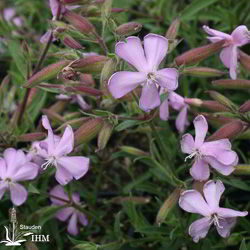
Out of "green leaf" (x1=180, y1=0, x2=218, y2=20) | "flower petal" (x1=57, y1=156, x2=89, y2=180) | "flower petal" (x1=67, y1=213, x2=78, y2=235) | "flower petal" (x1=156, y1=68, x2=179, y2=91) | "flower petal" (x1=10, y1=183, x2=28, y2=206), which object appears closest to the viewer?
"flower petal" (x1=156, y1=68, x2=179, y2=91)

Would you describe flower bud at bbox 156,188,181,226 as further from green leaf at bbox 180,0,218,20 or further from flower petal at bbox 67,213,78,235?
green leaf at bbox 180,0,218,20

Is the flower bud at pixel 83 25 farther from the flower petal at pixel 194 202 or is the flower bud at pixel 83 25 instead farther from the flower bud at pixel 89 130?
the flower petal at pixel 194 202

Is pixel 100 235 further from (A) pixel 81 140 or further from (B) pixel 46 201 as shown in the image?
(A) pixel 81 140

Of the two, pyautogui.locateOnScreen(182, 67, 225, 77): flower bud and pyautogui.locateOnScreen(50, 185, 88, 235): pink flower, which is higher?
pyautogui.locateOnScreen(182, 67, 225, 77): flower bud

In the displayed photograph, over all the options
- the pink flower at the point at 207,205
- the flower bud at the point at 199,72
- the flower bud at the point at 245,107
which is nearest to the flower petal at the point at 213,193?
the pink flower at the point at 207,205

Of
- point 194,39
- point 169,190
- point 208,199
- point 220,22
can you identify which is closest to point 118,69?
point 208,199

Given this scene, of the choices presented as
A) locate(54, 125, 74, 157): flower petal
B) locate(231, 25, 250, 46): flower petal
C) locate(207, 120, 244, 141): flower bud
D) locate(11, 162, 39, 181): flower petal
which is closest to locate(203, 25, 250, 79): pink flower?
locate(231, 25, 250, 46): flower petal
